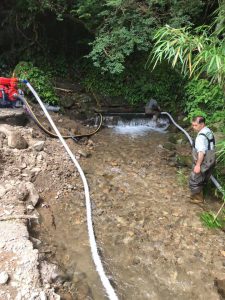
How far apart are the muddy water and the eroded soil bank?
1 centimetres

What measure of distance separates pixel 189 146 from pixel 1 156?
13.2 feet

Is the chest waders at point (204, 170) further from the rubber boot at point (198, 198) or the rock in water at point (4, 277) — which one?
the rock in water at point (4, 277)

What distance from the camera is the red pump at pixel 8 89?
644 cm

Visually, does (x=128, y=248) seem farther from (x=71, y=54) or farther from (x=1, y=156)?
(x=71, y=54)

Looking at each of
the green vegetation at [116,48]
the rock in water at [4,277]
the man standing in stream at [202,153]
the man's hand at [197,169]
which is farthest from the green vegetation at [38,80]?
the rock in water at [4,277]

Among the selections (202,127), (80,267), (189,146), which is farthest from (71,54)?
(80,267)

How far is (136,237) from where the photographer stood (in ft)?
14.0

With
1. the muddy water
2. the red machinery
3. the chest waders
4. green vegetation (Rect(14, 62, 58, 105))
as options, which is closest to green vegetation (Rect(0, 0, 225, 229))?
green vegetation (Rect(14, 62, 58, 105))

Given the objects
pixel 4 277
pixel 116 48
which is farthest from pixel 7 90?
pixel 4 277

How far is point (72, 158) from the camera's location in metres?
5.65

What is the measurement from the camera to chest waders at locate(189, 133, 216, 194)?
189 inches

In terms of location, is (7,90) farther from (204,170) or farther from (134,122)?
(204,170)

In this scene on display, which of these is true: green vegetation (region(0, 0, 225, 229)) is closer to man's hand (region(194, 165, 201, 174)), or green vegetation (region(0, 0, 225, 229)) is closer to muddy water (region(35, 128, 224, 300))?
man's hand (region(194, 165, 201, 174))

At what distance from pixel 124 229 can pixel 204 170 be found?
5.07 ft
